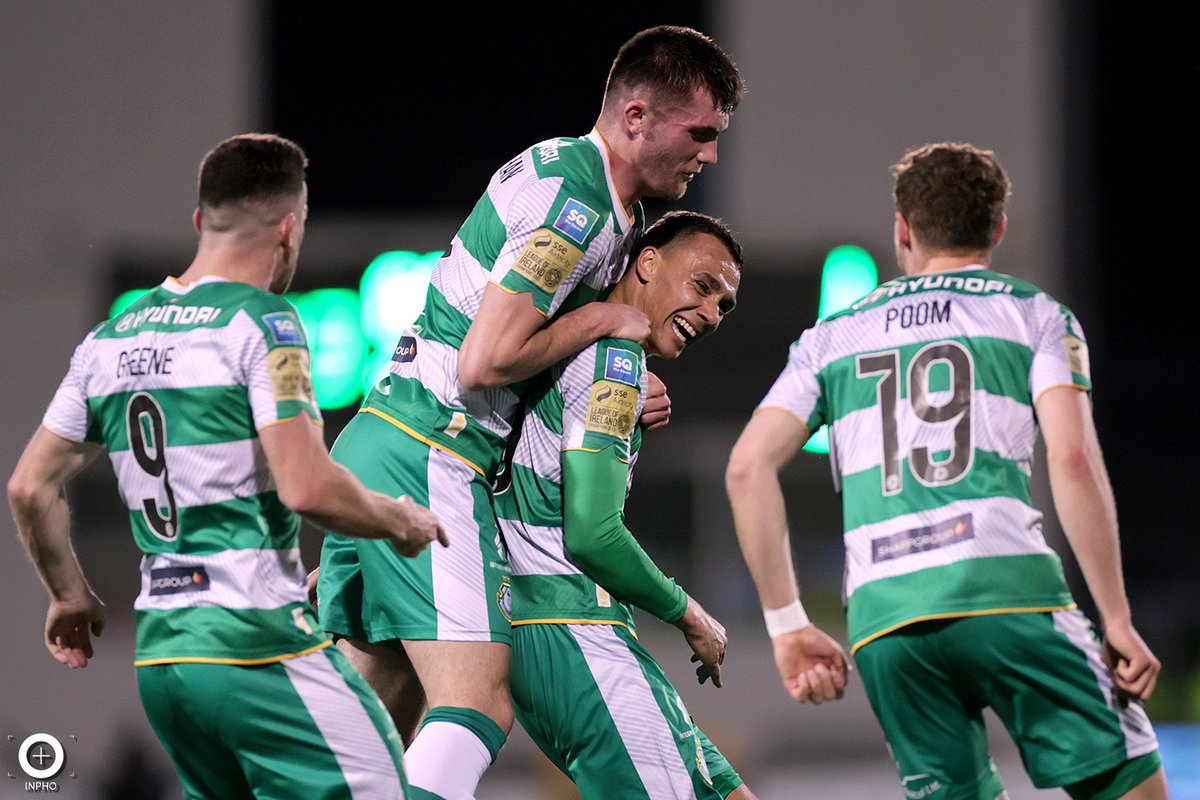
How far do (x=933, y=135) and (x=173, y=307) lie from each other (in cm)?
1576

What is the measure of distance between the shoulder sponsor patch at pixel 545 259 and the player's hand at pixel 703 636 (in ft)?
3.00

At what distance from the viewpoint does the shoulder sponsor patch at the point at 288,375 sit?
2754mm

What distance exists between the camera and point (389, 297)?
11398mm

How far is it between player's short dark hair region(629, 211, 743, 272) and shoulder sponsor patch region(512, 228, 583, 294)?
436 mm

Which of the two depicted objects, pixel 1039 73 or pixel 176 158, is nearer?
pixel 176 158

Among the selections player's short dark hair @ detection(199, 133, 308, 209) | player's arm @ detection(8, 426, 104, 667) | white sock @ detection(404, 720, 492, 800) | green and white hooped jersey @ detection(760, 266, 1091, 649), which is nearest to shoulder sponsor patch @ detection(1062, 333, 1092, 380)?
green and white hooped jersey @ detection(760, 266, 1091, 649)

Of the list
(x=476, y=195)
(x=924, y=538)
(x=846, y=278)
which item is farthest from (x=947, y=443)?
(x=476, y=195)

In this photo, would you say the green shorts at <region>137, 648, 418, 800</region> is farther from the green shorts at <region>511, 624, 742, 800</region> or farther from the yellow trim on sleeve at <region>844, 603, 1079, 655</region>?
the yellow trim on sleeve at <region>844, 603, 1079, 655</region>

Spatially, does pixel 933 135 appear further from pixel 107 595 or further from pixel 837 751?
pixel 107 595

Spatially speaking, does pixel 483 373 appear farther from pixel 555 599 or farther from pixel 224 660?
pixel 224 660

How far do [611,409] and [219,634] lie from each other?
1.14 m

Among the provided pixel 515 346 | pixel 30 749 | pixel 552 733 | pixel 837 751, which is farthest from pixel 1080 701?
pixel 837 751

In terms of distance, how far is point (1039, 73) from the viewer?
1858 centimetres

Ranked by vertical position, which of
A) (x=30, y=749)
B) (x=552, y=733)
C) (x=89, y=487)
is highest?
(x=552, y=733)
